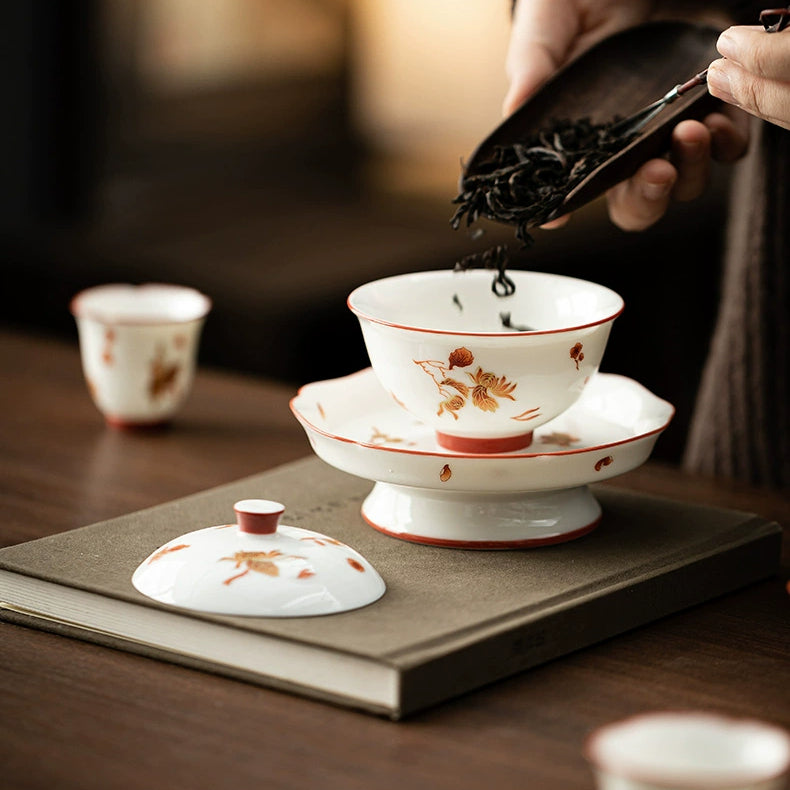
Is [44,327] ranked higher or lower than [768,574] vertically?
lower

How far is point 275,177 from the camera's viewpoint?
11.4ft

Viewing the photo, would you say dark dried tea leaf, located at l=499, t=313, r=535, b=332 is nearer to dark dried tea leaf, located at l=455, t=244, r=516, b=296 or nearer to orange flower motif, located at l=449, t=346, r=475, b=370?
dark dried tea leaf, located at l=455, t=244, r=516, b=296

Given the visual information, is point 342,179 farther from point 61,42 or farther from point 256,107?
point 61,42

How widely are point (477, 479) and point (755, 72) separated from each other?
0.34 metres

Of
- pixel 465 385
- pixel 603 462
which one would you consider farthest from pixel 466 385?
pixel 603 462

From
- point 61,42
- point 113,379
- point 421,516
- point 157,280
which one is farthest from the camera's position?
point 61,42

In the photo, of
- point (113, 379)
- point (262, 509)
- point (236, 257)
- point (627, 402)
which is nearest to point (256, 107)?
point (236, 257)

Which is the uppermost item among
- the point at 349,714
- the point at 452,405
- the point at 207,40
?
the point at 207,40

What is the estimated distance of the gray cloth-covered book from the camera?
0.74 meters

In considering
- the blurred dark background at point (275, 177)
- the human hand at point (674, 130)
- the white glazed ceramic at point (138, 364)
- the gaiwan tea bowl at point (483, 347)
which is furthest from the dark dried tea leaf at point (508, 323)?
the blurred dark background at point (275, 177)

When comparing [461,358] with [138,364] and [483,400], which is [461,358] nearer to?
[483,400]

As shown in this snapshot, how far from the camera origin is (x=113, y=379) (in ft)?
4.31

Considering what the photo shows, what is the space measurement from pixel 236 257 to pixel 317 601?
2.20 m

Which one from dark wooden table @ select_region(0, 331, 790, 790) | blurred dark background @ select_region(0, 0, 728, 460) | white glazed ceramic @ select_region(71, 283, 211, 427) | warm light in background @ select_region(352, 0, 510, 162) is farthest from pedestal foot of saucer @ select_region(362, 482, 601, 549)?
warm light in background @ select_region(352, 0, 510, 162)
